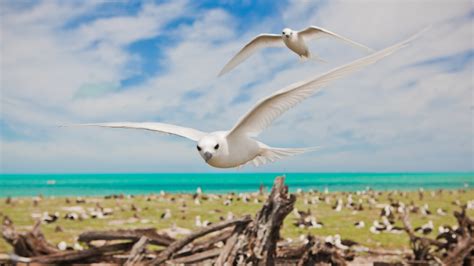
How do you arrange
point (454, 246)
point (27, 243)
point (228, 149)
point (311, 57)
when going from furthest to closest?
point (454, 246) < point (27, 243) < point (311, 57) < point (228, 149)

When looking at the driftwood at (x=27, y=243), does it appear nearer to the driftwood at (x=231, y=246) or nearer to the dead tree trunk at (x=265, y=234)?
the driftwood at (x=231, y=246)

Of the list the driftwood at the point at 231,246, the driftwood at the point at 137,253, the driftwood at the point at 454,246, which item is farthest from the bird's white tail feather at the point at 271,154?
the driftwood at the point at 454,246

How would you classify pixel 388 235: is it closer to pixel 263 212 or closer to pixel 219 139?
pixel 263 212

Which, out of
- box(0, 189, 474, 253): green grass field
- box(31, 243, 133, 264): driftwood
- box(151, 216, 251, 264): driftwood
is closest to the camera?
box(151, 216, 251, 264): driftwood

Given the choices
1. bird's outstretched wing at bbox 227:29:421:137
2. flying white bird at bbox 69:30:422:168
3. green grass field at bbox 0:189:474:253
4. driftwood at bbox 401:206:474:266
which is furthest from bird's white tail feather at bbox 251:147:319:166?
green grass field at bbox 0:189:474:253

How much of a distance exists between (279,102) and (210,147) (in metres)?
0.34

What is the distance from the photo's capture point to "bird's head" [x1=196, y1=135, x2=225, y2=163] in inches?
55.0

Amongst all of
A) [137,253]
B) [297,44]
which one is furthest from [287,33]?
[137,253]

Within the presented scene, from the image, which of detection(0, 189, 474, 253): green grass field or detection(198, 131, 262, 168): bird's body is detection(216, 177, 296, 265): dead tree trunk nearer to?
detection(198, 131, 262, 168): bird's body

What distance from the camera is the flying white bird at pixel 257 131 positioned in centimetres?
143

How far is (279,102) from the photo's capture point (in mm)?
1675

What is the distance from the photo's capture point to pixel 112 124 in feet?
6.65

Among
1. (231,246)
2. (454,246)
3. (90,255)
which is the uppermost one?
(231,246)

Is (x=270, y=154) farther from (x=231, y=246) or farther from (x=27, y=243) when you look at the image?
(x=27, y=243)
